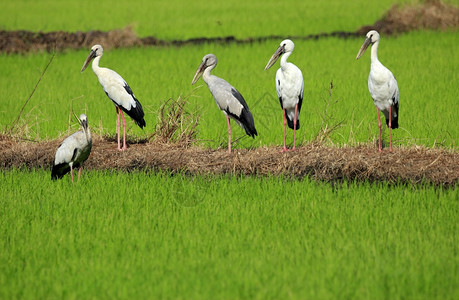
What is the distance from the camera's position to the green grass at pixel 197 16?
1759 centimetres

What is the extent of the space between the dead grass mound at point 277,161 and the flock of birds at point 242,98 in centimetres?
24

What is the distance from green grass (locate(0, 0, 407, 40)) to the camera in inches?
693

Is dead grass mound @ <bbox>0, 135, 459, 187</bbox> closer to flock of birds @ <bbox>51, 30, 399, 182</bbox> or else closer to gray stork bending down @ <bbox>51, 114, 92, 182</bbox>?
flock of birds @ <bbox>51, 30, 399, 182</bbox>

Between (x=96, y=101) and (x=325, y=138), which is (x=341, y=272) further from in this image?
(x=96, y=101)

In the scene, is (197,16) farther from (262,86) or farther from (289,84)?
(289,84)

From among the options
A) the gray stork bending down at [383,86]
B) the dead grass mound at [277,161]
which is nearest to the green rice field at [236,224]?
the dead grass mound at [277,161]

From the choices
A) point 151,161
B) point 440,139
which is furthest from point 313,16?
point 151,161

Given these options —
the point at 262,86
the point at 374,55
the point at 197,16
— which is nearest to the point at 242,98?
the point at 374,55

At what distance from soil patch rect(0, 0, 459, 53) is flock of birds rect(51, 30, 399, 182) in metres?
7.63

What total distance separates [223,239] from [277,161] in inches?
75.6

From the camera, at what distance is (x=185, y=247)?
4895 mm

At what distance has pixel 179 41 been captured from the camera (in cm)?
1631

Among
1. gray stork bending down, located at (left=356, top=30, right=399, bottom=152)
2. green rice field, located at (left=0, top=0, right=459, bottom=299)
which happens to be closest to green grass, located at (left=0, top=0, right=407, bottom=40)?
green rice field, located at (left=0, top=0, right=459, bottom=299)

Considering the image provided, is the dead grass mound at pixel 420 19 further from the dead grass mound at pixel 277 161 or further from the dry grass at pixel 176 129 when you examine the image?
the dead grass mound at pixel 277 161
